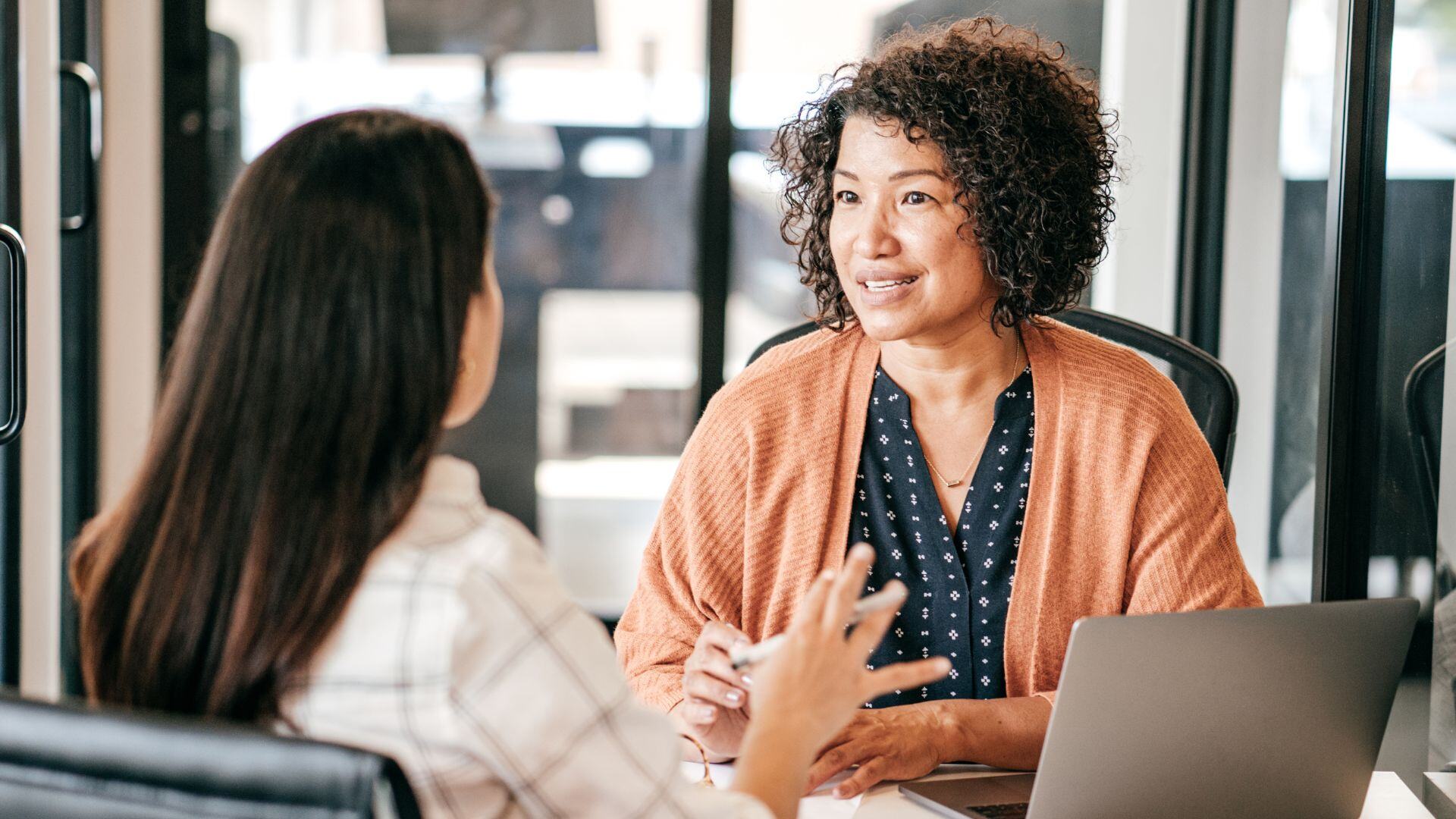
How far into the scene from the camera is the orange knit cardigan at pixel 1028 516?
1.45 m

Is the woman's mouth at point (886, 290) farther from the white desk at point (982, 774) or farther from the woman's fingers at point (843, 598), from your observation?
the woman's fingers at point (843, 598)

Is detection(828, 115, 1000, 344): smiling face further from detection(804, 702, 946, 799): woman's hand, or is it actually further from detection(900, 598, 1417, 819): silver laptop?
detection(900, 598, 1417, 819): silver laptop

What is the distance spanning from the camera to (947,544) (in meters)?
1.52

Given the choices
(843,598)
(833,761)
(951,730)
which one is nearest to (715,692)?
(833,761)

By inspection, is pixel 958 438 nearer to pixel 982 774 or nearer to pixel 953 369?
pixel 953 369

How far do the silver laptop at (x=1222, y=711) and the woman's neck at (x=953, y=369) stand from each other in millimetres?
589

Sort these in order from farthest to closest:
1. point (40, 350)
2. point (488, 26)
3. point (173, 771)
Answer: point (488, 26), point (40, 350), point (173, 771)

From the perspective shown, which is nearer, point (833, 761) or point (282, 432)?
point (282, 432)

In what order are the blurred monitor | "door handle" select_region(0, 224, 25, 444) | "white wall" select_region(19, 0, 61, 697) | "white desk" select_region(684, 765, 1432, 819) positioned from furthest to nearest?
the blurred monitor < "white wall" select_region(19, 0, 61, 697) < "door handle" select_region(0, 224, 25, 444) < "white desk" select_region(684, 765, 1432, 819)

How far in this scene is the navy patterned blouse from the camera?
1.49 m

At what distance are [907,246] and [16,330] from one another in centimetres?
122

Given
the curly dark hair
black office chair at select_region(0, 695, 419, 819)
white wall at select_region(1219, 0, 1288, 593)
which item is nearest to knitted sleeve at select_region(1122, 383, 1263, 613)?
the curly dark hair

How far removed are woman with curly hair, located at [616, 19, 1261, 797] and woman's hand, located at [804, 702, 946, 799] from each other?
13cm

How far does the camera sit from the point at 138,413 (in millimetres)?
3180
